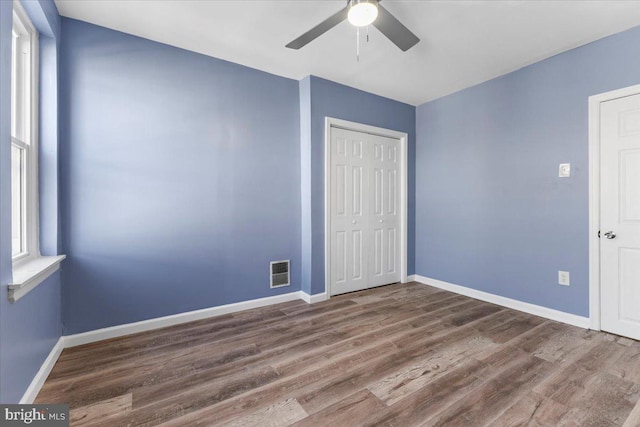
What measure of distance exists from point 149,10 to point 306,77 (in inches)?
62.2

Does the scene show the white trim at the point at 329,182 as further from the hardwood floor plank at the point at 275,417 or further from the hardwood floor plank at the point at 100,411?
the hardwood floor plank at the point at 100,411

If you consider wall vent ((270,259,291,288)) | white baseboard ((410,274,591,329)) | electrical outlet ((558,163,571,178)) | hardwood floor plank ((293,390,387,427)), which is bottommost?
hardwood floor plank ((293,390,387,427))

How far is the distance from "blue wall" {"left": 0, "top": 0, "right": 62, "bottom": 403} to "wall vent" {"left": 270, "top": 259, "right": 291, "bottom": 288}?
5.94ft

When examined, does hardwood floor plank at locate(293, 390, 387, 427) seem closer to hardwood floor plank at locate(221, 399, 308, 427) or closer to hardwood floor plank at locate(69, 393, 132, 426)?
hardwood floor plank at locate(221, 399, 308, 427)

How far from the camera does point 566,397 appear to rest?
1635 millimetres

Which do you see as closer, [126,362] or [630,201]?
[126,362]

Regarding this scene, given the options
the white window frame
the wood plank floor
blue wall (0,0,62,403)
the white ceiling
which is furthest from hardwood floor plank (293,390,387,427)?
the white ceiling

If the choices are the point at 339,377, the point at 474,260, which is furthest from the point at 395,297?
the point at 339,377

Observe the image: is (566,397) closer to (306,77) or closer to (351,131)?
(351,131)

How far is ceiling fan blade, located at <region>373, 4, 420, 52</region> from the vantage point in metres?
1.76

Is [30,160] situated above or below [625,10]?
below

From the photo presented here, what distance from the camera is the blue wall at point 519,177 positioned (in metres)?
2.55

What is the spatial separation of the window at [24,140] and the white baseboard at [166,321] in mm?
776

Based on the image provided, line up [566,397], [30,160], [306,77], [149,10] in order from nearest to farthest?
[566,397]
[30,160]
[149,10]
[306,77]
